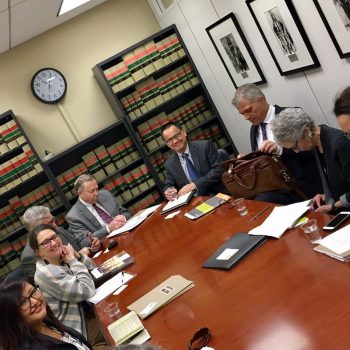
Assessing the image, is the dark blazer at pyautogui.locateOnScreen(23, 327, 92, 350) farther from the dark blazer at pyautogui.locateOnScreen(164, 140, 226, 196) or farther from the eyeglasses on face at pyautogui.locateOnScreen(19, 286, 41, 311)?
the dark blazer at pyautogui.locateOnScreen(164, 140, 226, 196)

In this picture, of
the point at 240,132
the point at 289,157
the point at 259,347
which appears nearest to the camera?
the point at 259,347

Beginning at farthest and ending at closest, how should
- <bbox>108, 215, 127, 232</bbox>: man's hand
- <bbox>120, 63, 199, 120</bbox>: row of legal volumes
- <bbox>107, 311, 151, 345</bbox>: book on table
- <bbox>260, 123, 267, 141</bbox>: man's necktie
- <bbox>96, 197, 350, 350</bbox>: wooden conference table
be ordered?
<bbox>120, 63, 199, 120</bbox>: row of legal volumes → <bbox>108, 215, 127, 232</bbox>: man's hand → <bbox>260, 123, 267, 141</bbox>: man's necktie → <bbox>107, 311, 151, 345</bbox>: book on table → <bbox>96, 197, 350, 350</bbox>: wooden conference table

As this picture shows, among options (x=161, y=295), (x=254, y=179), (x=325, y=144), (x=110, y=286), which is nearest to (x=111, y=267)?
(x=110, y=286)

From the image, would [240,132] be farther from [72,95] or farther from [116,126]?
[72,95]

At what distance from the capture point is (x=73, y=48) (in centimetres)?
583

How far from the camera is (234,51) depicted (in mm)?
4500

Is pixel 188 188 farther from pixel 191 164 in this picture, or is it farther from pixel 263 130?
pixel 263 130

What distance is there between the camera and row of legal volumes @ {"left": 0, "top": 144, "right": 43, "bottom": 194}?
532cm

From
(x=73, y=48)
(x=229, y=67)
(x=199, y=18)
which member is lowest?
(x=229, y=67)

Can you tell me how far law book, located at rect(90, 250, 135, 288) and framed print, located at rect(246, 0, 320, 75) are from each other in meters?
2.09

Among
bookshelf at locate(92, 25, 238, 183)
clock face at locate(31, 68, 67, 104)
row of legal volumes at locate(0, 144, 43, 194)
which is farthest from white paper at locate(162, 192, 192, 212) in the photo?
clock face at locate(31, 68, 67, 104)

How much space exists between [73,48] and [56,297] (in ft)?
13.1

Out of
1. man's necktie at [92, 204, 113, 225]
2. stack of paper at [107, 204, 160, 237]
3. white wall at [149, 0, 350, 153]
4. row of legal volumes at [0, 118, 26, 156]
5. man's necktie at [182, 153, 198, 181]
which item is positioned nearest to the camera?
white wall at [149, 0, 350, 153]

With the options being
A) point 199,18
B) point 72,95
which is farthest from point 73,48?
point 199,18
